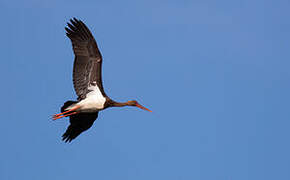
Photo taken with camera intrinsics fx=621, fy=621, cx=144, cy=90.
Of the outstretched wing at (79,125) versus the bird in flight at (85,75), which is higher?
the bird in flight at (85,75)

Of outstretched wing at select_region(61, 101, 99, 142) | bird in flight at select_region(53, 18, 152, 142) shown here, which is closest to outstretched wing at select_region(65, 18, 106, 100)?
bird in flight at select_region(53, 18, 152, 142)

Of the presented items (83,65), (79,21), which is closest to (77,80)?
(83,65)

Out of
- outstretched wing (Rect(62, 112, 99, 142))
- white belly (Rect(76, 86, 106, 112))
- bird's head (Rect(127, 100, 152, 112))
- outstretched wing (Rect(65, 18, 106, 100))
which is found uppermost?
outstretched wing (Rect(65, 18, 106, 100))

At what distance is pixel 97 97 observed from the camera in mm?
23422

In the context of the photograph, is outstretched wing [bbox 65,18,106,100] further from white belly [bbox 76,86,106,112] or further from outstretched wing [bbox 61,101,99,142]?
outstretched wing [bbox 61,101,99,142]

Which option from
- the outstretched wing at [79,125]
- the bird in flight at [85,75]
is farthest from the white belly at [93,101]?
the outstretched wing at [79,125]

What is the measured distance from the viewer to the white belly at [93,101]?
917 inches

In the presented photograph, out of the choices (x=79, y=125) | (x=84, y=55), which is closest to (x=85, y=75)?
(x=84, y=55)

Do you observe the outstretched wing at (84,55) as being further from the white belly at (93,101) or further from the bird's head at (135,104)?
the bird's head at (135,104)

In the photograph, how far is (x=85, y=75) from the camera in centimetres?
2334

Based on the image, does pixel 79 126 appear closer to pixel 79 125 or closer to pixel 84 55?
pixel 79 125

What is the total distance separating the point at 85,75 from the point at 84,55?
2.52 feet

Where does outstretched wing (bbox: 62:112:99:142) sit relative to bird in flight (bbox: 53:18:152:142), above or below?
below

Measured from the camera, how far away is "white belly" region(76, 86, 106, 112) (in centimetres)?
2330
